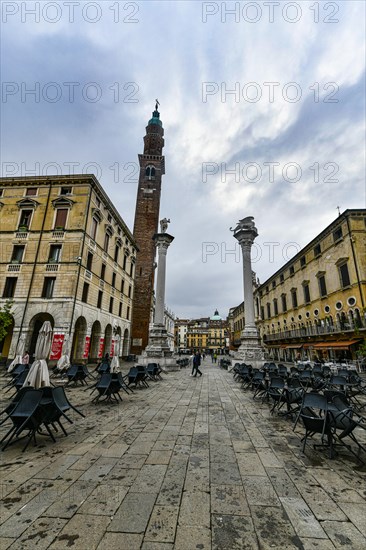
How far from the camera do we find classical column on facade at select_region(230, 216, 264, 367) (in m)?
18.0

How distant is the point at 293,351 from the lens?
114ft

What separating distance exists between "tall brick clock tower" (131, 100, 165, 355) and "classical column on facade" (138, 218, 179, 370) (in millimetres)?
12340

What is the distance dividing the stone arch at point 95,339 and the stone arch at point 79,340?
231 centimetres

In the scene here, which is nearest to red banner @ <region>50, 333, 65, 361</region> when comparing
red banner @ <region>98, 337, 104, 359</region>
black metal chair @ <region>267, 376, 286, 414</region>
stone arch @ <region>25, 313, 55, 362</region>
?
stone arch @ <region>25, 313, 55, 362</region>

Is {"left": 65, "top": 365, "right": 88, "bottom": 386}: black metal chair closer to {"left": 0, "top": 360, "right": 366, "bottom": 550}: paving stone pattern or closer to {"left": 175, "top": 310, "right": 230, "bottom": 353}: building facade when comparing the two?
{"left": 0, "top": 360, "right": 366, "bottom": 550}: paving stone pattern

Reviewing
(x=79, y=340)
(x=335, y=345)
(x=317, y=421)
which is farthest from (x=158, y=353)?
(x=335, y=345)

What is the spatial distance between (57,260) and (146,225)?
18.6 m

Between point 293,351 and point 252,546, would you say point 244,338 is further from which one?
point 293,351

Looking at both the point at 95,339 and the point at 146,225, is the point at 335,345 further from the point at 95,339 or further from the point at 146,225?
the point at 146,225

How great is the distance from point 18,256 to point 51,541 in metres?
22.3

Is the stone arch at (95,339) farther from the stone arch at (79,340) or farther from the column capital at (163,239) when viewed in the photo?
the column capital at (163,239)

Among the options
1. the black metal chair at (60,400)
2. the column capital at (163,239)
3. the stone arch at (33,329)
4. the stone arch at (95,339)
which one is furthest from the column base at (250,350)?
the black metal chair at (60,400)

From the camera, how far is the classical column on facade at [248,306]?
59.0 feet

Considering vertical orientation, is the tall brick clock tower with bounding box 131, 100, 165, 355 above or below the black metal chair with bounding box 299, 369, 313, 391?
above
